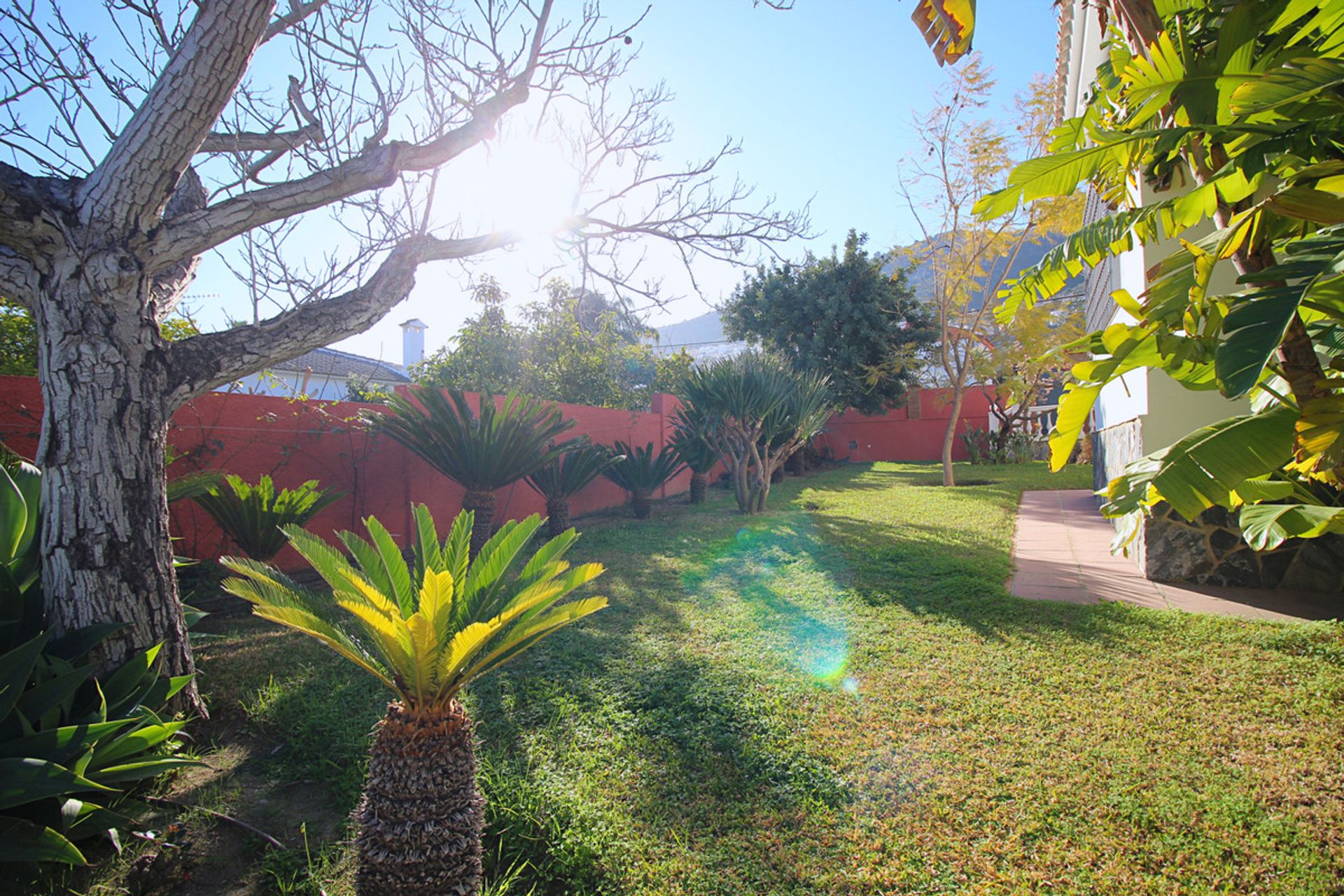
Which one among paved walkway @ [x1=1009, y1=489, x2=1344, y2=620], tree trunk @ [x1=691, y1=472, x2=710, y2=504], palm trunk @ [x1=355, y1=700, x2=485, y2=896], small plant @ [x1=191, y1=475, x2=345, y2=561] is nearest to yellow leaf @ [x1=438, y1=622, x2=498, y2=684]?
palm trunk @ [x1=355, y1=700, x2=485, y2=896]

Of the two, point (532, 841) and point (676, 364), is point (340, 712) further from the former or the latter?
point (676, 364)

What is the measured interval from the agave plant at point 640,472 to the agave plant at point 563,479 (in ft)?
4.32

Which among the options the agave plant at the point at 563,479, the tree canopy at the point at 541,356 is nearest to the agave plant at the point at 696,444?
the tree canopy at the point at 541,356

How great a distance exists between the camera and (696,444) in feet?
37.7

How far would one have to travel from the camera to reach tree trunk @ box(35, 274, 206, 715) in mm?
2943

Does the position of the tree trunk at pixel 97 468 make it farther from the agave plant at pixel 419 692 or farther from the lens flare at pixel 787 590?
the lens flare at pixel 787 590

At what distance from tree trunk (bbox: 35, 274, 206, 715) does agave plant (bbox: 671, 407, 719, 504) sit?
7560mm

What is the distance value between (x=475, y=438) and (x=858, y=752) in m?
5.05

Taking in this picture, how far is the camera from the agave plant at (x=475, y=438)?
21.8 feet

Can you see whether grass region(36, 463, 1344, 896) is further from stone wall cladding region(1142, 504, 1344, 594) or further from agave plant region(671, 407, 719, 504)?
agave plant region(671, 407, 719, 504)

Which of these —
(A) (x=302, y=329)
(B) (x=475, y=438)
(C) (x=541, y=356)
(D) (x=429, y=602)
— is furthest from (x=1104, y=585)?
(C) (x=541, y=356)

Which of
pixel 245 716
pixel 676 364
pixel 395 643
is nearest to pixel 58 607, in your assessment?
pixel 245 716

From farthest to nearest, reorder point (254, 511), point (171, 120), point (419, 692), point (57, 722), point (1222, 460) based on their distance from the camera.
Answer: point (254, 511)
point (171, 120)
point (57, 722)
point (419, 692)
point (1222, 460)

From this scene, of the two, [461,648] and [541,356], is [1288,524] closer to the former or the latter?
[461,648]
